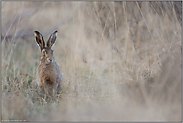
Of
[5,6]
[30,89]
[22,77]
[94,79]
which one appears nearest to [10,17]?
[5,6]

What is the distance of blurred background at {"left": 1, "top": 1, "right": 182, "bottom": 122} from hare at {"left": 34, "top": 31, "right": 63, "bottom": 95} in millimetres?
147

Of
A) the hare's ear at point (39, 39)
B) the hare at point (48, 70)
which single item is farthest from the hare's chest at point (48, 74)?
the hare's ear at point (39, 39)

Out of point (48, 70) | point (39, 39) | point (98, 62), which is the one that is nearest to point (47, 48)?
point (39, 39)

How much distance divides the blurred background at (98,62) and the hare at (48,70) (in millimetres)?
147

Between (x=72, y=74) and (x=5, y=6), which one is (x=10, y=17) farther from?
(x=72, y=74)

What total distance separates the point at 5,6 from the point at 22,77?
50.8 inches

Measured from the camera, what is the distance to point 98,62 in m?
4.13

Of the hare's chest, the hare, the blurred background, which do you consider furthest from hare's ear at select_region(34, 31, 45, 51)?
the blurred background

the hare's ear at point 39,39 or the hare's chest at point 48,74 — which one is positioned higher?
the hare's ear at point 39,39

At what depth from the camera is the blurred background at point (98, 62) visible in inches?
112

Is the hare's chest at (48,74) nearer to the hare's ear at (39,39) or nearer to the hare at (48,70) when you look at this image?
the hare at (48,70)

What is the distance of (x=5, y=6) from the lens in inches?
146

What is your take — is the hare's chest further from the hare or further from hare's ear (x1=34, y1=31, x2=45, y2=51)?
hare's ear (x1=34, y1=31, x2=45, y2=51)

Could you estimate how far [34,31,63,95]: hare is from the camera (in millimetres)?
3354
